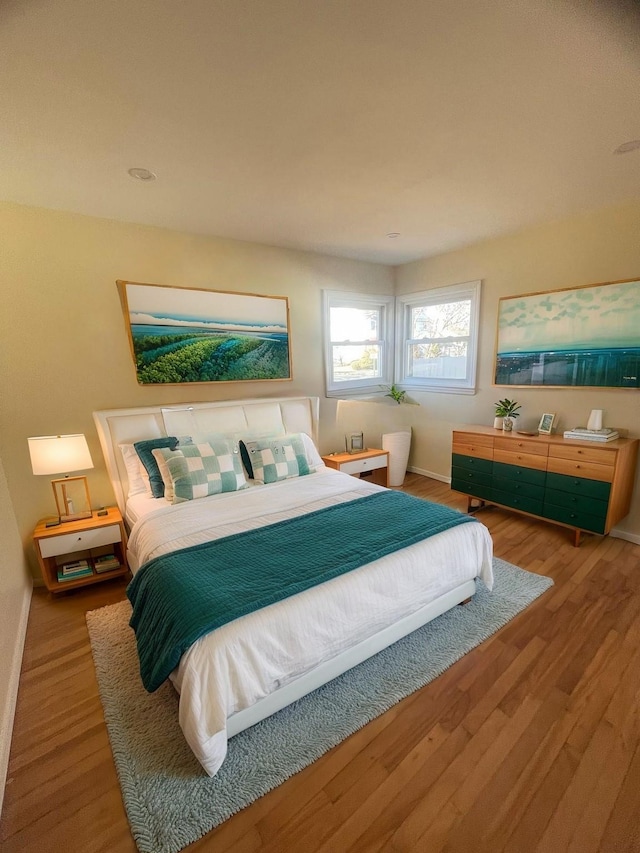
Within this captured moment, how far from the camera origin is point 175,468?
8.11 feet

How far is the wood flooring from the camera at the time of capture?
116 cm

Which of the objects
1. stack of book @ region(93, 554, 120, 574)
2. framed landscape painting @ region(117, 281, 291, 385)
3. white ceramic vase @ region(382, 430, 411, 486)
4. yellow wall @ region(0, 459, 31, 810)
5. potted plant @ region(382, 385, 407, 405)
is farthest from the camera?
potted plant @ region(382, 385, 407, 405)

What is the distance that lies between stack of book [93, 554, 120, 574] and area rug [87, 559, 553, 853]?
0.42m

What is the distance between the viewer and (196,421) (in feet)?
9.78

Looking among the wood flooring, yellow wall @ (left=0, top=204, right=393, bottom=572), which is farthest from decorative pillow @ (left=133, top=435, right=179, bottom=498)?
the wood flooring

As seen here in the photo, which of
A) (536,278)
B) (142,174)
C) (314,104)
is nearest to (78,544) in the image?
(142,174)

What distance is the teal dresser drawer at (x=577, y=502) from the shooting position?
2678 millimetres

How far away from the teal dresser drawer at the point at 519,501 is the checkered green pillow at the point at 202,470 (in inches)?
92.3

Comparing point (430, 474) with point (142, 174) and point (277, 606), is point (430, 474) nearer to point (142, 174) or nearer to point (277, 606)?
point (277, 606)

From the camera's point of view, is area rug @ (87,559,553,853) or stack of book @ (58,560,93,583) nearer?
area rug @ (87,559,553,853)

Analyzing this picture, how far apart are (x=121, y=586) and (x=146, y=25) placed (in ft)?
9.73

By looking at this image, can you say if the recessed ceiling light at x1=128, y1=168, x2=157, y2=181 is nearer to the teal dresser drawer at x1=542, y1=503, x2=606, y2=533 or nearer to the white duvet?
the white duvet

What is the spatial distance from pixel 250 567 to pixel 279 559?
14 cm

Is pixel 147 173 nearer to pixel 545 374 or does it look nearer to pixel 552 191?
pixel 552 191
